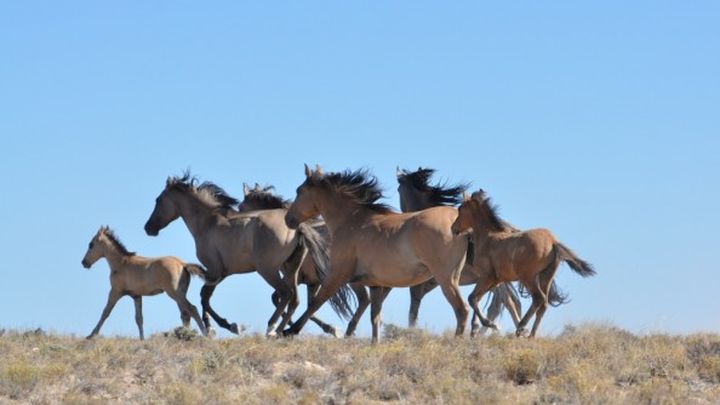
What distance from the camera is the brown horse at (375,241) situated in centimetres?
1759

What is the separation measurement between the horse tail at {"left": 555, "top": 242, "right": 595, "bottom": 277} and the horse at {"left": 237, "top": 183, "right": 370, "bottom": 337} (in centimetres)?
272

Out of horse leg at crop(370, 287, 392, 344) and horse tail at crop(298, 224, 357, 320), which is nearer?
horse leg at crop(370, 287, 392, 344)

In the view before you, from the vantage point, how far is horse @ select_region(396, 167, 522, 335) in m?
21.1

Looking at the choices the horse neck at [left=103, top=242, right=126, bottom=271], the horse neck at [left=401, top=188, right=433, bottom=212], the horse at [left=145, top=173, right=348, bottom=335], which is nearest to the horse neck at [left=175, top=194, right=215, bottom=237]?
the horse at [left=145, top=173, right=348, bottom=335]

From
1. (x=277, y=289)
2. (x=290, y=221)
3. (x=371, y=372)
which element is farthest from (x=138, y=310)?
(x=371, y=372)

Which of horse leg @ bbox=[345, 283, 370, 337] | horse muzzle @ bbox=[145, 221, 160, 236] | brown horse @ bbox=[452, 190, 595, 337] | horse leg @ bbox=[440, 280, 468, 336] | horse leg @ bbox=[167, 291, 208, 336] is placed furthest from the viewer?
horse muzzle @ bbox=[145, 221, 160, 236]

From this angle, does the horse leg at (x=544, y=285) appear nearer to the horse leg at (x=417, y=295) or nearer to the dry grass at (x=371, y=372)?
the dry grass at (x=371, y=372)

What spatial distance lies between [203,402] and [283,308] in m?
7.76

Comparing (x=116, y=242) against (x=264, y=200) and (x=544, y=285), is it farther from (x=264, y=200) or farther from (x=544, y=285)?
(x=544, y=285)

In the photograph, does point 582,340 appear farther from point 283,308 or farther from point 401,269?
point 283,308

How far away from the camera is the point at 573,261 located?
63.2ft

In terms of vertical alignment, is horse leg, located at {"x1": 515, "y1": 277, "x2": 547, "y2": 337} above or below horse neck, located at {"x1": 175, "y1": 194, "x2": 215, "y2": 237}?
below

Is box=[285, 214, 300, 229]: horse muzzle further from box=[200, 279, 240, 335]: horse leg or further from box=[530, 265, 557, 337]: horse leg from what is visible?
box=[530, 265, 557, 337]: horse leg

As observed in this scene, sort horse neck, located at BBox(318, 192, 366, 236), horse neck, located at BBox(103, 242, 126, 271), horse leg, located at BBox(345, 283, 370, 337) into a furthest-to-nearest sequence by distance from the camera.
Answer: horse neck, located at BBox(103, 242, 126, 271), horse leg, located at BBox(345, 283, 370, 337), horse neck, located at BBox(318, 192, 366, 236)
